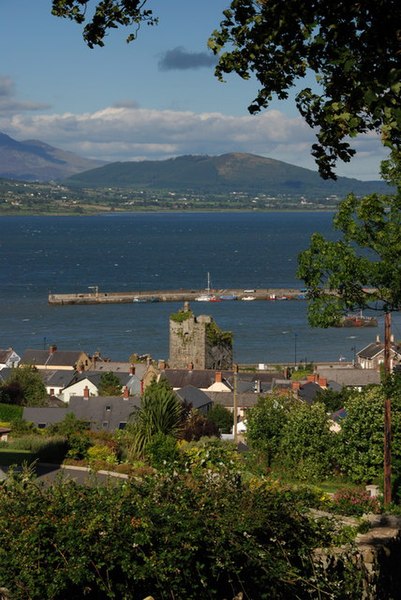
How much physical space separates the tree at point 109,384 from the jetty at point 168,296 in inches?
2763

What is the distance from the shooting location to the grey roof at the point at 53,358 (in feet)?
258

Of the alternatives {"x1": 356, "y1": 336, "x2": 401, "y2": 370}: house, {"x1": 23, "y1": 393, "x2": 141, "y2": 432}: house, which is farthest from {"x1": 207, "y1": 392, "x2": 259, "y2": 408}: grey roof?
{"x1": 356, "y1": 336, "x2": 401, "y2": 370}: house

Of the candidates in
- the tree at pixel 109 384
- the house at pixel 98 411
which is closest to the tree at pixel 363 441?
the house at pixel 98 411

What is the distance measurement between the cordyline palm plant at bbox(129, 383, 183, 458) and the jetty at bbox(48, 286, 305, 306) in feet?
369

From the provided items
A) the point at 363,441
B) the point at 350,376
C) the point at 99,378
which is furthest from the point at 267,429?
the point at 99,378

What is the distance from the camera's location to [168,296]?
144m

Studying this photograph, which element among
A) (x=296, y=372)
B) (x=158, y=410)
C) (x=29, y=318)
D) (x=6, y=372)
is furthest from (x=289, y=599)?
(x=29, y=318)

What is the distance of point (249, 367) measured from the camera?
8519 centimetres

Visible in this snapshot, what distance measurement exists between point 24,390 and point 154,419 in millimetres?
31079

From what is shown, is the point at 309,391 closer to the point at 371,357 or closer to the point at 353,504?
the point at 371,357

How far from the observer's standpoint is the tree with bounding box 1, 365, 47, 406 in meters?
45.6

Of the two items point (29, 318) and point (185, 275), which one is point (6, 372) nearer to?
point (29, 318)

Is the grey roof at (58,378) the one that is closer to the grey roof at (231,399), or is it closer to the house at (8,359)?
the house at (8,359)

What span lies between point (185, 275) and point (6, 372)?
10781cm
